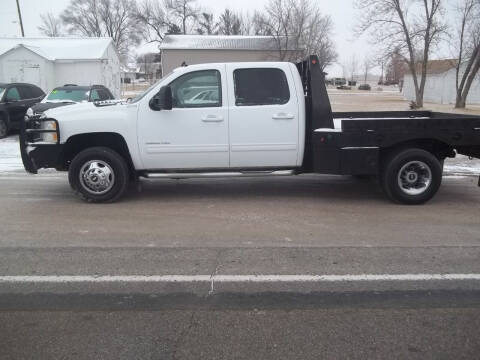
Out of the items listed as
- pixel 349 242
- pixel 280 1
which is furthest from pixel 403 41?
pixel 349 242

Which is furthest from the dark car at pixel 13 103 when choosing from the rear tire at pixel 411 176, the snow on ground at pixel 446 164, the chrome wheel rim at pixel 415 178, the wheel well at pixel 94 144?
the chrome wheel rim at pixel 415 178

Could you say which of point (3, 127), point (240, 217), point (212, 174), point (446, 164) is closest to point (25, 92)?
point (3, 127)

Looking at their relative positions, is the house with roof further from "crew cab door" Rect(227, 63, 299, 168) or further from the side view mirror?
the side view mirror

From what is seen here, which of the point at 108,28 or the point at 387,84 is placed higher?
the point at 108,28

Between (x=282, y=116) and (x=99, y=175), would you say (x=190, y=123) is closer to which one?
(x=282, y=116)

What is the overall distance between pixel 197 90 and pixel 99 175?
187cm

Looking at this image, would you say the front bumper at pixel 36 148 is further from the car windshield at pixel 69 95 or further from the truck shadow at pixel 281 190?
the car windshield at pixel 69 95

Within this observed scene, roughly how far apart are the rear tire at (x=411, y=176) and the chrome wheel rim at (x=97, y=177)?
13.1 ft

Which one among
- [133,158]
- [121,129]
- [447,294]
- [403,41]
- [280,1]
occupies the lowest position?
[447,294]

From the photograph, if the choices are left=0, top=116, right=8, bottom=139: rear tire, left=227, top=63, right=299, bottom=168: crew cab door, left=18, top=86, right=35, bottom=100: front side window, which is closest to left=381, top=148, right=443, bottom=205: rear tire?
left=227, top=63, right=299, bottom=168: crew cab door

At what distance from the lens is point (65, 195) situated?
25.2 feet

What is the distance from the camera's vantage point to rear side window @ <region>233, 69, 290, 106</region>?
6.84m

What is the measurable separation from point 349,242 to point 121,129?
3539 mm

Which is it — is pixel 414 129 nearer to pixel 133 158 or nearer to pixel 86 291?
pixel 133 158
